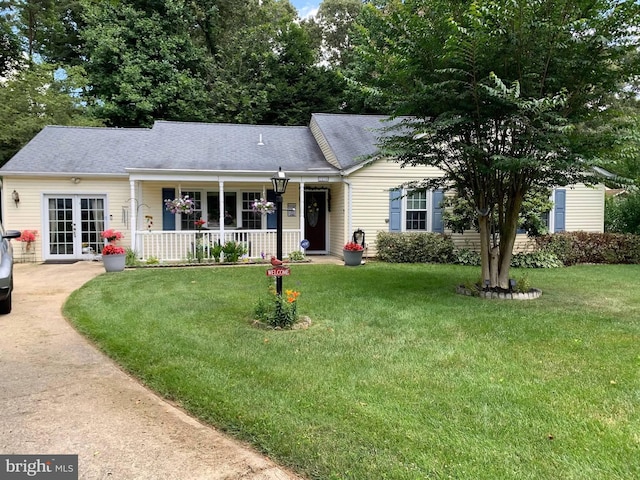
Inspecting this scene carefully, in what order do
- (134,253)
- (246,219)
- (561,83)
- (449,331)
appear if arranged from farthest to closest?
(246,219) → (134,253) → (561,83) → (449,331)

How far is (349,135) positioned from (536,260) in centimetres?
671

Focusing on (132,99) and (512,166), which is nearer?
(512,166)

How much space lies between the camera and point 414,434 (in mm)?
2717

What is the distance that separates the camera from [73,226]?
1245cm

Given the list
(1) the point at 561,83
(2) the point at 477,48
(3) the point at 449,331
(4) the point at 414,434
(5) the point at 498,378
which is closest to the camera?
(4) the point at 414,434

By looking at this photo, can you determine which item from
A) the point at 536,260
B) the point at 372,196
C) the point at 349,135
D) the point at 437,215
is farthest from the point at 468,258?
the point at 349,135

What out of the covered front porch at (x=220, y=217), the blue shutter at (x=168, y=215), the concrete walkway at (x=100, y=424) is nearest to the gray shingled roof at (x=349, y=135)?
the covered front porch at (x=220, y=217)

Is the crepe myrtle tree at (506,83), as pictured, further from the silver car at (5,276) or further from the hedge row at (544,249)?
the silver car at (5,276)

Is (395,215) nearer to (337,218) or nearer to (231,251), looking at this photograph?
(337,218)

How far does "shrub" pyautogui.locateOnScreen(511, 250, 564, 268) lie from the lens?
11500mm

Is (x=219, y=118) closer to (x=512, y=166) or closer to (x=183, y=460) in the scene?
(x=512, y=166)

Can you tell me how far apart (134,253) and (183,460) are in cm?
947

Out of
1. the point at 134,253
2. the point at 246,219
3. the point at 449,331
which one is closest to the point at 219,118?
the point at 246,219

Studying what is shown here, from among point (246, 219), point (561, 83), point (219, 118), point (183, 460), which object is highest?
point (219, 118)
